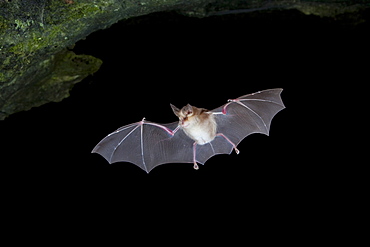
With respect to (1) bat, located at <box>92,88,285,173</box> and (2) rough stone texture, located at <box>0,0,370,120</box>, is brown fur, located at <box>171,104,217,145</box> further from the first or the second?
(2) rough stone texture, located at <box>0,0,370,120</box>

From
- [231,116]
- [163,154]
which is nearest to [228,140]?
[231,116]

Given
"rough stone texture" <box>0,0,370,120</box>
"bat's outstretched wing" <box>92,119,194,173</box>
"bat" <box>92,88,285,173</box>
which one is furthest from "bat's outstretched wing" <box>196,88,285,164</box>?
"rough stone texture" <box>0,0,370,120</box>

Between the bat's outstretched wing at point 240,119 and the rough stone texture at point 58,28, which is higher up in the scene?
the rough stone texture at point 58,28

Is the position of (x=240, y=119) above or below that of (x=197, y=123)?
below

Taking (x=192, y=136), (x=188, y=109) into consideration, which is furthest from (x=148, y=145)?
(x=188, y=109)

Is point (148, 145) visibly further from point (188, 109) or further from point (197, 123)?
point (188, 109)

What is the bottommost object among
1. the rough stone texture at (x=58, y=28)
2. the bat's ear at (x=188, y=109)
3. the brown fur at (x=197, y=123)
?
the brown fur at (x=197, y=123)

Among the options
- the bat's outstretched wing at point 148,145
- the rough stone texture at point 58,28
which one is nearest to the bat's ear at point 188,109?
the bat's outstretched wing at point 148,145

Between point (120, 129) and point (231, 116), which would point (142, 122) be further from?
point (231, 116)

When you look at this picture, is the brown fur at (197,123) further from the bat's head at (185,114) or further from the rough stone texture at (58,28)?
the rough stone texture at (58,28)
